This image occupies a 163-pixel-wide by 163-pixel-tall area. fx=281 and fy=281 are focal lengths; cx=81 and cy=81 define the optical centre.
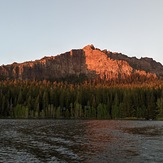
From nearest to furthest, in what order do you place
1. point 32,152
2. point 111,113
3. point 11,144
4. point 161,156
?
1. point 161,156
2. point 32,152
3. point 11,144
4. point 111,113

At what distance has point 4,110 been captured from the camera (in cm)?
19412

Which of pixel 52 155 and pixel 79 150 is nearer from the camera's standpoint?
pixel 52 155

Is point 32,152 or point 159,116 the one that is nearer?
point 32,152

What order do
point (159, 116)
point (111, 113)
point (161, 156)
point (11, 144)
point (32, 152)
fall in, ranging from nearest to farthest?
point (161, 156), point (32, 152), point (11, 144), point (159, 116), point (111, 113)

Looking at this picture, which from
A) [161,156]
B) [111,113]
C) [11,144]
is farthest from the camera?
[111,113]

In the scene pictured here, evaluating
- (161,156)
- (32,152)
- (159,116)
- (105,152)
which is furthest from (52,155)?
(159,116)

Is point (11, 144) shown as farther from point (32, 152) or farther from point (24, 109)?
point (24, 109)

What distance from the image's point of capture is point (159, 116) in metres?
181

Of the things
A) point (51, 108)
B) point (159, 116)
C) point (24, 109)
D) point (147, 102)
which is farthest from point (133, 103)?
point (24, 109)

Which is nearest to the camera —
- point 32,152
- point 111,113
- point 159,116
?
point 32,152

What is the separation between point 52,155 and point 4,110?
16153 centimetres

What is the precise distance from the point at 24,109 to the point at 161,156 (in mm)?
155876

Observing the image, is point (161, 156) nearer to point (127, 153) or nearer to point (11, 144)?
point (127, 153)

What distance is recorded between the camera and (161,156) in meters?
39.9
